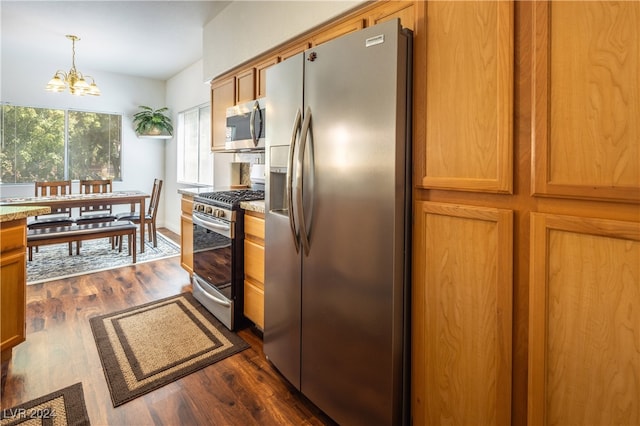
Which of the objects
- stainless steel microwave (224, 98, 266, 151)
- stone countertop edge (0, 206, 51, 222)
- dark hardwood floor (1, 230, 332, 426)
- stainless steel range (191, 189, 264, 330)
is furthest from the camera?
stainless steel microwave (224, 98, 266, 151)

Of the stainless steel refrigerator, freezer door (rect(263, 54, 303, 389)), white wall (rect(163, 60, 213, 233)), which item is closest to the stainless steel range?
freezer door (rect(263, 54, 303, 389))

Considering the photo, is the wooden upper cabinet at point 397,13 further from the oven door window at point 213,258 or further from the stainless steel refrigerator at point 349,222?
the oven door window at point 213,258

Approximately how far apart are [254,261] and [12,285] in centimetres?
136

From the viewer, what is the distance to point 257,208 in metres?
2.12

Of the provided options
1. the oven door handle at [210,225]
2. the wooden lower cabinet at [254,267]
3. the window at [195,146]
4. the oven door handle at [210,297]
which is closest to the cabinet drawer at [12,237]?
the oven door handle at [210,225]

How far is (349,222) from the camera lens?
1370 millimetres

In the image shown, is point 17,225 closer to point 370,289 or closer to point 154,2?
point 370,289

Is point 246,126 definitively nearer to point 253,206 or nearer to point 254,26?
point 254,26

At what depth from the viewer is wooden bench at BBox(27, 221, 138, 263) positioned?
3344 millimetres

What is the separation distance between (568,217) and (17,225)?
8.70 ft

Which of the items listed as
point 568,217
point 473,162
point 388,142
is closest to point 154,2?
point 388,142

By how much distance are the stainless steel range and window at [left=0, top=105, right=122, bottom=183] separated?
3.98m

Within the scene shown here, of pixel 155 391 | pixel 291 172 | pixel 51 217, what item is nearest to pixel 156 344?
pixel 155 391

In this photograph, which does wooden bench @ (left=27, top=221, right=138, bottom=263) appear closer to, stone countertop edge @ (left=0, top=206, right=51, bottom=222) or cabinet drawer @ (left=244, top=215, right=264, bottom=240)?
stone countertop edge @ (left=0, top=206, right=51, bottom=222)
